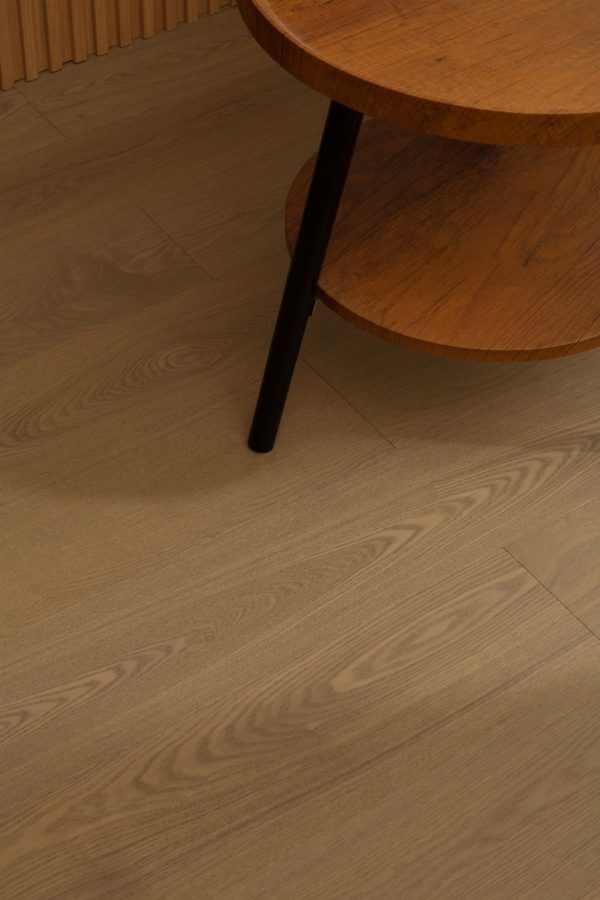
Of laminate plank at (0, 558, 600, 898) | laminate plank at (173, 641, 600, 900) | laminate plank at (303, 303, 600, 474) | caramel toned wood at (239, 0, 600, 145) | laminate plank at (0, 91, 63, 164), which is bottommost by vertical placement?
laminate plank at (173, 641, 600, 900)

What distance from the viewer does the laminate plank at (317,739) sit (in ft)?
3.47

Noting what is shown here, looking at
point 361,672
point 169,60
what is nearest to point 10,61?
point 169,60

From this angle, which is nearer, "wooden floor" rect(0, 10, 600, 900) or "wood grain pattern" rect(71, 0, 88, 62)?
"wooden floor" rect(0, 10, 600, 900)

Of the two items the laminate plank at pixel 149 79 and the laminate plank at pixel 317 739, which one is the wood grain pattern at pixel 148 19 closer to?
the laminate plank at pixel 149 79

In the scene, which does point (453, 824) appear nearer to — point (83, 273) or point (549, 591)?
point (549, 591)

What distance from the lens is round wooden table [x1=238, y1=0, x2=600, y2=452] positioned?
1.01 m

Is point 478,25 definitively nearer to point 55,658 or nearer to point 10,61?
point 55,658

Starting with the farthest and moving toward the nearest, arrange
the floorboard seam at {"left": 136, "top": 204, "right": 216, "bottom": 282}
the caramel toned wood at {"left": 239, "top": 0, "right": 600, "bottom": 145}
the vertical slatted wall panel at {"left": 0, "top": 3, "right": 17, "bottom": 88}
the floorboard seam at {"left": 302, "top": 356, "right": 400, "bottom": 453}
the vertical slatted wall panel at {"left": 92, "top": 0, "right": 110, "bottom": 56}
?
1. the vertical slatted wall panel at {"left": 92, "top": 0, "right": 110, "bottom": 56}
2. the vertical slatted wall panel at {"left": 0, "top": 3, "right": 17, "bottom": 88}
3. the floorboard seam at {"left": 136, "top": 204, "right": 216, "bottom": 282}
4. the floorboard seam at {"left": 302, "top": 356, "right": 400, "bottom": 453}
5. the caramel toned wood at {"left": 239, "top": 0, "right": 600, "bottom": 145}

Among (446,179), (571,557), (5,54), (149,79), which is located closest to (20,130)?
(5,54)

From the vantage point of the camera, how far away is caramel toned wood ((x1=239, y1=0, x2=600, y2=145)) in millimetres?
1001

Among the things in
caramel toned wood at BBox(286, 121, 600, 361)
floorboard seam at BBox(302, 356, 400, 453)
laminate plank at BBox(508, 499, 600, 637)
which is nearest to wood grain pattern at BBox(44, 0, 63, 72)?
caramel toned wood at BBox(286, 121, 600, 361)

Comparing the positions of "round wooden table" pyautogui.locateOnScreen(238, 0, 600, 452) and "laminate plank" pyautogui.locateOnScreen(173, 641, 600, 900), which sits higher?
"round wooden table" pyautogui.locateOnScreen(238, 0, 600, 452)

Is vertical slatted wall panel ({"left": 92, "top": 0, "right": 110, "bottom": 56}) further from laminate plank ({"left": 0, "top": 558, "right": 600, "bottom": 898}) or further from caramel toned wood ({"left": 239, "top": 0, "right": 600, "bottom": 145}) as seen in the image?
laminate plank ({"left": 0, "top": 558, "right": 600, "bottom": 898})

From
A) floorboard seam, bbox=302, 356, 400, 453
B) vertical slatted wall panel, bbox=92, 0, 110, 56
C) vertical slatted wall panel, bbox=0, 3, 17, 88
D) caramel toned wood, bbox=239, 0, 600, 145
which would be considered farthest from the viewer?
vertical slatted wall panel, bbox=92, 0, 110, 56
